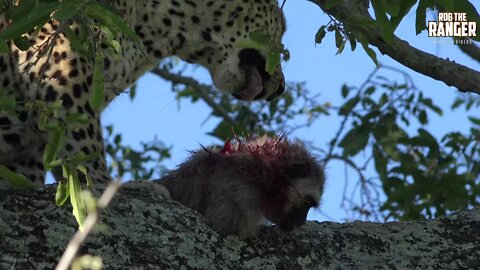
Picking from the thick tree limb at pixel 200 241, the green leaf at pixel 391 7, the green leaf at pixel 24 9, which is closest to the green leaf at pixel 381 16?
the green leaf at pixel 391 7

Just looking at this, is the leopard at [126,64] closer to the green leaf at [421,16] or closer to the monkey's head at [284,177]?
the monkey's head at [284,177]

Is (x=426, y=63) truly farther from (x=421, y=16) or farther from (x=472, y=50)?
(x=472, y=50)

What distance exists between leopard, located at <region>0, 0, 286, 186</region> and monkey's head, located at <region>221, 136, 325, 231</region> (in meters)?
0.32

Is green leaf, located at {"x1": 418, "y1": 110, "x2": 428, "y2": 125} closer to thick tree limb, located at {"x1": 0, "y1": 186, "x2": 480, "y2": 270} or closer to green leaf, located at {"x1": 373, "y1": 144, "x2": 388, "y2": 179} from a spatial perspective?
green leaf, located at {"x1": 373, "y1": 144, "x2": 388, "y2": 179}

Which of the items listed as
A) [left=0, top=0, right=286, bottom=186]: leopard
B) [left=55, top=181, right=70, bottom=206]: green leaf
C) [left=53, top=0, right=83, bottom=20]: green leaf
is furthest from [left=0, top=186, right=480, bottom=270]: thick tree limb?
[left=53, top=0, right=83, bottom=20]: green leaf

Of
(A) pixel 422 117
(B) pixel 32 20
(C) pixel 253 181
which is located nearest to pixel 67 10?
(B) pixel 32 20

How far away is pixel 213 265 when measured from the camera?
399 centimetres

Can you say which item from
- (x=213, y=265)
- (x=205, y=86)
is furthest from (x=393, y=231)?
(x=205, y=86)

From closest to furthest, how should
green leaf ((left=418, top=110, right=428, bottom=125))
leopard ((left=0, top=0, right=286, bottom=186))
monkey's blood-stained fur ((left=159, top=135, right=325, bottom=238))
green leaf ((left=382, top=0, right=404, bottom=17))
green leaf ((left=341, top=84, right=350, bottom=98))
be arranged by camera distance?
1. green leaf ((left=382, top=0, right=404, bottom=17))
2. monkey's blood-stained fur ((left=159, top=135, right=325, bottom=238))
3. leopard ((left=0, top=0, right=286, bottom=186))
4. green leaf ((left=418, top=110, right=428, bottom=125))
5. green leaf ((left=341, top=84, right=350, bottom=98))

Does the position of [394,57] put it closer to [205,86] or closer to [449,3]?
[449,3]

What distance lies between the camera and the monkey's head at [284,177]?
14.9 feet

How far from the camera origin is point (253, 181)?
4539mm

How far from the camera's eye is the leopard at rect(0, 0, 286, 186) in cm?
539

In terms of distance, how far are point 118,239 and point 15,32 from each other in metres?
0.74
